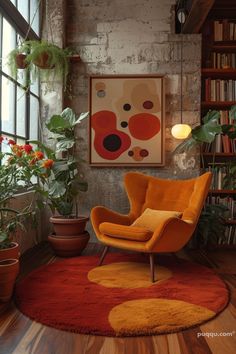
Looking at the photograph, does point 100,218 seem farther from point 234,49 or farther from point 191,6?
point 234,49

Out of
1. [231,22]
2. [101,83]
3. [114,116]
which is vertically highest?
[231,22]

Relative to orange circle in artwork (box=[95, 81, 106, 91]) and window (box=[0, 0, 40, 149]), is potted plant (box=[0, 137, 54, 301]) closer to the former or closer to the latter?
window (box=[0, 0, 40, 149])

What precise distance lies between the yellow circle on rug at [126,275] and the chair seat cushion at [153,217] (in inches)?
14.6

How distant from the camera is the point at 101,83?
13.2 ft

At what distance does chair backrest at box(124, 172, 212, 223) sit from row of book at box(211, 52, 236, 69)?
1.63m

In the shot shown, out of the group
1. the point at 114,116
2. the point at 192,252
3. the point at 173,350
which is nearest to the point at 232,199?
the point at 192,252

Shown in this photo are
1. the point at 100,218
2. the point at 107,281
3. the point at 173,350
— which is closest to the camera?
the point at 173,350

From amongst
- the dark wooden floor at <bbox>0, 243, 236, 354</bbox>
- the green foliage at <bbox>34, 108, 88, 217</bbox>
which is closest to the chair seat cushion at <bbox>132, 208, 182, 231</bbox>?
the green foliage at <bbox>34, 108, 88, 217</bbox>

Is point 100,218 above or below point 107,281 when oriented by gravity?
above

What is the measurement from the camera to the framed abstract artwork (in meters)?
3.98

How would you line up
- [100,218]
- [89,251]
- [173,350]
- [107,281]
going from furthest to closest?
1. [89,251]
2. [100,218]
3. [107,281]
4. [173,350]

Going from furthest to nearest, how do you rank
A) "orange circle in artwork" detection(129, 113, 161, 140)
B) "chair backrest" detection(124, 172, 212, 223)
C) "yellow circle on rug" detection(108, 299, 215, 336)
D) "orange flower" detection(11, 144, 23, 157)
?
"orange circle in artwork" detection(129, 113, 161, 140) < "chair backrest" detection(124, 172, 212, 223) < "orange flower" detection(11, 144, 23, 157) < "yellow circle on rug" detection(108, 299, 215, 336)

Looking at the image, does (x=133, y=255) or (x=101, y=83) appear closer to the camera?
(x=133, y=255)

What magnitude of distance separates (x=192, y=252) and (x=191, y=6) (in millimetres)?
2614
